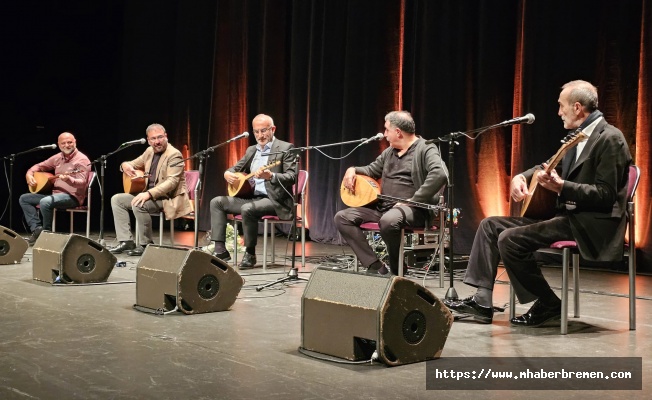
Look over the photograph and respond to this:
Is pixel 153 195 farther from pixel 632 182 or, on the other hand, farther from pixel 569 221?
pixel 632 182

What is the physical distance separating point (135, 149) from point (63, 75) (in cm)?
137

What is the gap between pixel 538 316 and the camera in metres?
3.68

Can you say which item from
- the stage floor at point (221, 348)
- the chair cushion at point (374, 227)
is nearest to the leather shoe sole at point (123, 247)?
the stage floor at point (221, 348)

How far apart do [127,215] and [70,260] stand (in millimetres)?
2053

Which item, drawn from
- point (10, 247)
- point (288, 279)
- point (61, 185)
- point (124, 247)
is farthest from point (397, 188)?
point (61, 185)

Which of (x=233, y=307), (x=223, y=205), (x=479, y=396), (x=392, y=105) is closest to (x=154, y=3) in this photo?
(x=392, y=105)

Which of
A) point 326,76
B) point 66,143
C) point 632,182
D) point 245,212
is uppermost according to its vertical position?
point 326,76

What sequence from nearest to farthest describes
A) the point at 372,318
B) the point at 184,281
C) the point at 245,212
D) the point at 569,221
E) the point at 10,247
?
the point at 372,318 < the point at 569,221 < the point at 184,281 < the point at 245,212 < the point at 10,247

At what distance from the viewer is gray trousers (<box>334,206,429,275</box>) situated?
15.6 feet

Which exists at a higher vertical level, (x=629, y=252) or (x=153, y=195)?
(x=153, y=195)

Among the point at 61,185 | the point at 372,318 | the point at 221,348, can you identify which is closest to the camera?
the point at 372,318

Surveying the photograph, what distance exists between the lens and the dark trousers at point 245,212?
596 cm

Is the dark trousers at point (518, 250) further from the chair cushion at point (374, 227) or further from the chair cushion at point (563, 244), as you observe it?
the chair cushion at point (374, 227)

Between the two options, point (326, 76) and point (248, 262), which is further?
point (326, 76)
